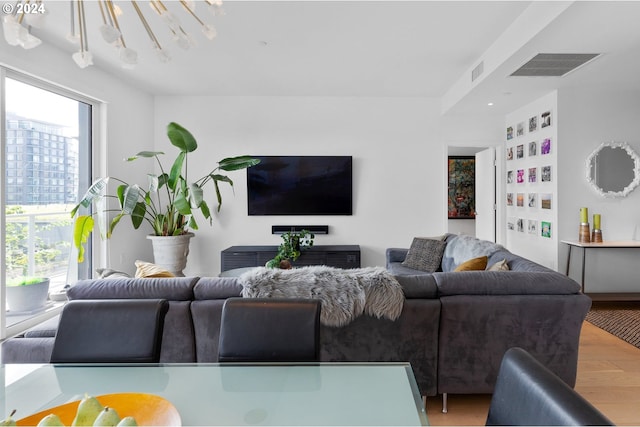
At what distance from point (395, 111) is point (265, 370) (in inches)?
188

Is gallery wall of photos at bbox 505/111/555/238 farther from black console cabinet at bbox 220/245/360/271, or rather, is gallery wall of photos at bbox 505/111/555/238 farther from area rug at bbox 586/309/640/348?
black console cabinet at bbox 220/245/360/271

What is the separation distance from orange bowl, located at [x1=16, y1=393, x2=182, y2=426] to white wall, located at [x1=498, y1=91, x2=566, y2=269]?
15.1 feet

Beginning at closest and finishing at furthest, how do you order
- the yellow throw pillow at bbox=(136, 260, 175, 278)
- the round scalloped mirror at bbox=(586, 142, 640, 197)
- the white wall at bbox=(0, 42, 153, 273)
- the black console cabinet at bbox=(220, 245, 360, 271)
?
1. the yellow throw pillow at bbox=(136, 260, 175, 278)
2. the white wall at bbox=(0, 42, 153, 273)
3. the round scalloped mirror at bbox=(586, 142, 640, 197)
4. the black console cabinet at bbox=(220, 245, 360, 271)

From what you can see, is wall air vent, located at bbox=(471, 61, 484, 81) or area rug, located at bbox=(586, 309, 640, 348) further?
wall air vent, located at bbox=(471, 61, 484, 81)

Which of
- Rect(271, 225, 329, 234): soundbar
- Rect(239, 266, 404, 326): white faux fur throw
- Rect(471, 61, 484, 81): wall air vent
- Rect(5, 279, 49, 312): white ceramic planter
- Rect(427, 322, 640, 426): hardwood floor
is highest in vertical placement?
Rect(471, 61, 484, 81): wall air vent

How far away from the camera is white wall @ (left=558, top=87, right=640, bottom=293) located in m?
4.28

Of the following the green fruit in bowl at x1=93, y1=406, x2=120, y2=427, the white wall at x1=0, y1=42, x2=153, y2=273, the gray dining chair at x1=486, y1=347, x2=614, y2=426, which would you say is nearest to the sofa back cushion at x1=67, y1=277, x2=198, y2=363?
the green fruit in bowl at x1=93, y1=406, x2=120, y2=427

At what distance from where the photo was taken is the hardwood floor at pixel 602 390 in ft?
6.79

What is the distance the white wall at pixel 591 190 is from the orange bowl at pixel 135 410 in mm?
4619

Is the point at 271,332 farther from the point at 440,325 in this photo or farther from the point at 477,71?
the point at 477,71

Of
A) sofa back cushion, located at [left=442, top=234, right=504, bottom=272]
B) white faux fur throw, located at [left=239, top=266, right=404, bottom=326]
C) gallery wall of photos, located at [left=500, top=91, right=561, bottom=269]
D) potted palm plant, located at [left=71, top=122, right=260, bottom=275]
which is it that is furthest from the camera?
gallery wall of photos, located at [left=500, top=91, right=561, bottom=269]

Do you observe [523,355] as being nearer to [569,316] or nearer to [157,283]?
[569,316]

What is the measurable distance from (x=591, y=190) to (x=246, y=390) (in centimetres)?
469

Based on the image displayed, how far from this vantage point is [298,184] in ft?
17.8
